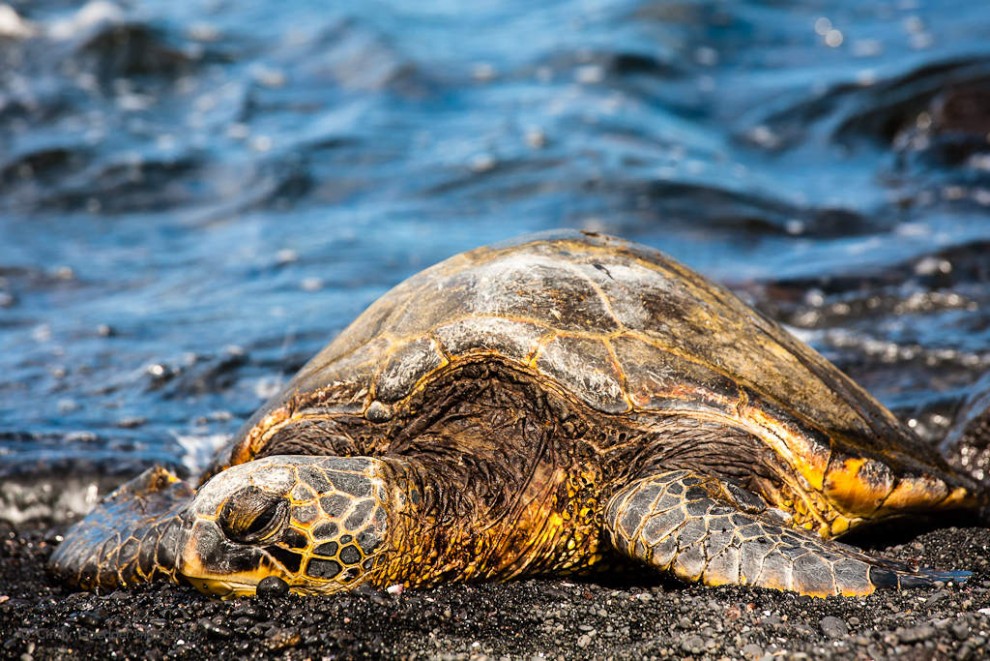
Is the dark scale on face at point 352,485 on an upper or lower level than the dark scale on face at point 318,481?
lower

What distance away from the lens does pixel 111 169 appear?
1231 cm

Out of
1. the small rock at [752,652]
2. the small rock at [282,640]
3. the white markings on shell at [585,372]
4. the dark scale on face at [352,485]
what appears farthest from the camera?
the white markings on shell at [585,372]

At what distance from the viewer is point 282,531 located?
3.32m

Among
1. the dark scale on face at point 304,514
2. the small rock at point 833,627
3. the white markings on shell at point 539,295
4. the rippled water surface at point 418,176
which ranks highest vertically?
the white markings on shell at point 539,295

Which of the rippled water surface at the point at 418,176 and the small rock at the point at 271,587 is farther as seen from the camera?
the rippled water surface at the point at 418,176

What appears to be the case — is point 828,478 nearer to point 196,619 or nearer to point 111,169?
point 196,619

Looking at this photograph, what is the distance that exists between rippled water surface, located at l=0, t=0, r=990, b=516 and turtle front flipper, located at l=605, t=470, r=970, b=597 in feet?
7.44

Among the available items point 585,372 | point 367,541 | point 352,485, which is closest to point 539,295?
point 585,372

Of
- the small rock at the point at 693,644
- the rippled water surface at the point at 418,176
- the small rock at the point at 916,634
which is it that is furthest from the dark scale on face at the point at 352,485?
the rippled water surface at the point at 418,176

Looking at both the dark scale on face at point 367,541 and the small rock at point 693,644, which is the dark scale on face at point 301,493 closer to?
the dark scale on face at point 367,541

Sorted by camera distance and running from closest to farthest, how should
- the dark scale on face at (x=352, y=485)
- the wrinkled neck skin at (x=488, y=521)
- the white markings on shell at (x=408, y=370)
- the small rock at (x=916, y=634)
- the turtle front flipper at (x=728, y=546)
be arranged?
1. the small rock at (x=916, y=634)
2. the turtle front flipper at (x=728, y=546)
3. the dark scale on face at (x=352, y=485)
4. the wrinkled neck skin at (x=488, y=521)
5. the white markings on shell at (x=408, y=370)

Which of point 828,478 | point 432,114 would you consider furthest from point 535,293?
point 432,114

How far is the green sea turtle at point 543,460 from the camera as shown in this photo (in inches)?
133

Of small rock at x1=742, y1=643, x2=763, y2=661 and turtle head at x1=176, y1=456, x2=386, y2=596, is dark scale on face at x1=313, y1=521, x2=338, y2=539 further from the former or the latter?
small rock at x1=742, y1=643, x2=763, y2=661
